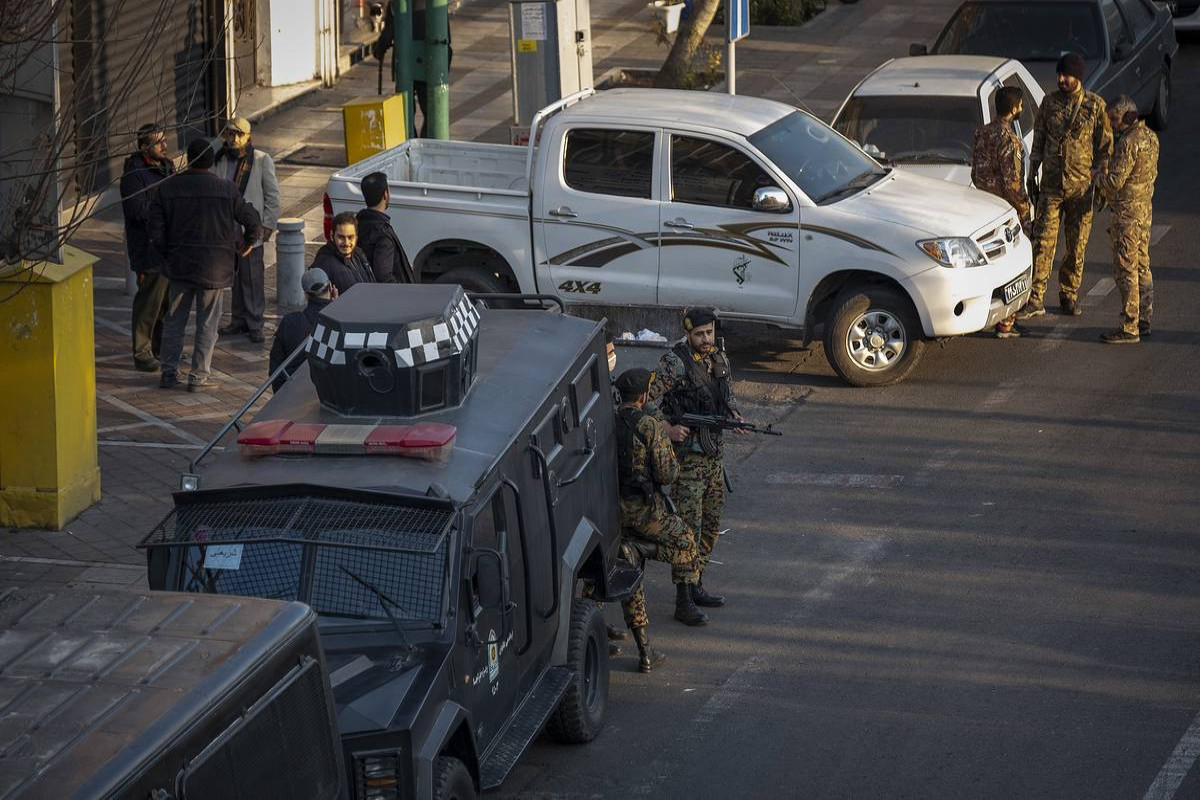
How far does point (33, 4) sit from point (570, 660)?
13.5 feet

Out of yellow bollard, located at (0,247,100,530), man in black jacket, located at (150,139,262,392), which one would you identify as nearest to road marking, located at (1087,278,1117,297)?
man in black jacket, located at (150,139,262,392)

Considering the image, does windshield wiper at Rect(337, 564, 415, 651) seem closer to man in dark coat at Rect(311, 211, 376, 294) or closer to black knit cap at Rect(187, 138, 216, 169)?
man in dark coat at Rect(311, 211, 376, 294)

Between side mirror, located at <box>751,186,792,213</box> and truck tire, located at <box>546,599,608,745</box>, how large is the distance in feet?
16.8

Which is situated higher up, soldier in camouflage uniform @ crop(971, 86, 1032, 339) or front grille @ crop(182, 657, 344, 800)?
soldier in camouflage uniform @ crop(971, 86, 1032, 339)

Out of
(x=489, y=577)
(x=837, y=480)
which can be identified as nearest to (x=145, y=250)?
(x=837, y=480)

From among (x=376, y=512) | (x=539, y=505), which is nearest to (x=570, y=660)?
(x=539, y=505)

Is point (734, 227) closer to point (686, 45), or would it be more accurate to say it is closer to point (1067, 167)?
point (1067, 167)

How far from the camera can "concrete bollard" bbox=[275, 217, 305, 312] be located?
14023 mm

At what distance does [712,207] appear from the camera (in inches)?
503

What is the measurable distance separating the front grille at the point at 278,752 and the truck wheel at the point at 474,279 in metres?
8.27

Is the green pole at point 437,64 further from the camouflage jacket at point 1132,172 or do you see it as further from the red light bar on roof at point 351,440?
the red light bar on roof at point 351,440

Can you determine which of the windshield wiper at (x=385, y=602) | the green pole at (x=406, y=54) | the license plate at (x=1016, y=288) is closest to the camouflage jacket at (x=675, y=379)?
the windshield wiper at (x=385, y=602)

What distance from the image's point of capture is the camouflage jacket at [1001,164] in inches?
539

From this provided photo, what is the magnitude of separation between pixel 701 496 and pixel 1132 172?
605 centimetres
